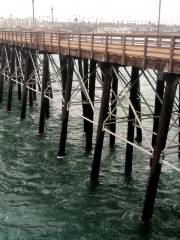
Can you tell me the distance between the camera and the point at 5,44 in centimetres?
3259

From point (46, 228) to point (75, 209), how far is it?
1.69m

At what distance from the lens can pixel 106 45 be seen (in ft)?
49.2

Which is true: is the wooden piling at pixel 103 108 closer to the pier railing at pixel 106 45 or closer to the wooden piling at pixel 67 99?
the pier railing at pixel 106 45

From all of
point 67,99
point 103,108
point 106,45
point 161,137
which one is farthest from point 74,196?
point 106,45

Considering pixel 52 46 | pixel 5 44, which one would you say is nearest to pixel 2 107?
pixel 5 44

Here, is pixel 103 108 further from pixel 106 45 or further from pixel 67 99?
pixel 67 99

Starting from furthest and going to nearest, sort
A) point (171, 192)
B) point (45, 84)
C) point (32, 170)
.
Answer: point (45, 84) → point (32, 170) → point (171, 192)

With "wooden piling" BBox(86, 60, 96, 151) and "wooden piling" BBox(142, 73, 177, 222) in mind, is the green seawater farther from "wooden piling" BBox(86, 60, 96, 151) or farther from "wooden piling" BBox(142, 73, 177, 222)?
"wooden piling" BBox(142, 73, 177, 222)

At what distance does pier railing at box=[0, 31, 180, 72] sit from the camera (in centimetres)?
1277

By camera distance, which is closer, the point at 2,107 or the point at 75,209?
the point at 75,209

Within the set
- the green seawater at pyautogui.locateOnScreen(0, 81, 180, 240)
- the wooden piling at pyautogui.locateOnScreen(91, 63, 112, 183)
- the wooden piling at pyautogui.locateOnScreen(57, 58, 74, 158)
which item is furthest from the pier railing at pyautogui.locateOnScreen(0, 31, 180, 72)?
the green seawater at pyautogui.locateOnScreen(0, 81, 180, 240)

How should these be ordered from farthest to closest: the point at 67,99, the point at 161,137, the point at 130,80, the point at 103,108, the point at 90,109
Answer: the point at 90,109 → the point at 67,99 → the point at 130,80 → the point at 103,108 → the point at 161,137

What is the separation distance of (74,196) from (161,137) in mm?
5251

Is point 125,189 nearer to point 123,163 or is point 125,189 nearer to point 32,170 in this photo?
point 123,163
